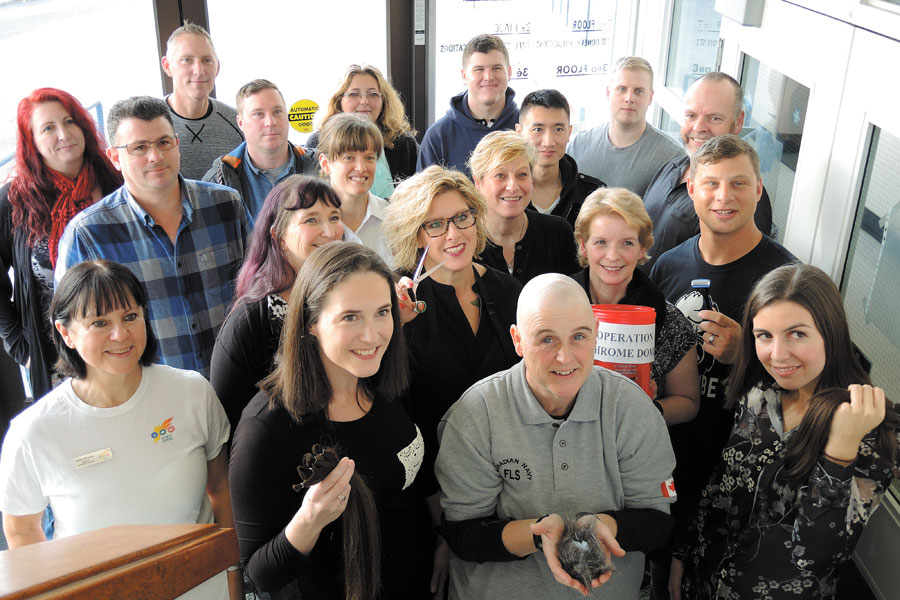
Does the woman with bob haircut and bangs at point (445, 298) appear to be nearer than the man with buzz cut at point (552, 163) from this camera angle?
Yes

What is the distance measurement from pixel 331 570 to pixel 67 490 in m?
0.73

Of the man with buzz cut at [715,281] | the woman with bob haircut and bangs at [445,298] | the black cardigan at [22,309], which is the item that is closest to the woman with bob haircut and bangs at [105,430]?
the woman with bob haircut and bangs at [445,298]

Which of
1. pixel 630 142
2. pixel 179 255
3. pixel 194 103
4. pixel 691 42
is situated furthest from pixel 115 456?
pixel 691 42

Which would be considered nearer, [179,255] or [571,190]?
[179,255]

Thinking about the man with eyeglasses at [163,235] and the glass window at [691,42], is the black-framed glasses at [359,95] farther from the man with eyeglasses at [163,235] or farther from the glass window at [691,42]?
the glass window at [691,42]

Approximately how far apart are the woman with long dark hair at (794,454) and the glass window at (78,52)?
336 centimetres

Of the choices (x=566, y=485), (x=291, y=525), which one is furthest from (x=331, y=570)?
(x=566, y=485)

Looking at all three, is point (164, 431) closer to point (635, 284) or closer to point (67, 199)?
point (67, 199)

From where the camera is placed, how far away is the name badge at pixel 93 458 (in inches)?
74.3

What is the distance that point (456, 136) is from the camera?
4.21m

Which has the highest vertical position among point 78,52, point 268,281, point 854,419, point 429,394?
point 78,52

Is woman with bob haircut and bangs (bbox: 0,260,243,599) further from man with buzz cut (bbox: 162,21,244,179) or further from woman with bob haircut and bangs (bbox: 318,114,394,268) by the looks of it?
man with buzz cut (bbox: 162,21,244,179)

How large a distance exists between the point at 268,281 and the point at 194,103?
1.95m

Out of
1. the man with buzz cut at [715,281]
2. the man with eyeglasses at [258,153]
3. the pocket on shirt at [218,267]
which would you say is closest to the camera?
the man with buzz cut at [715,281]
